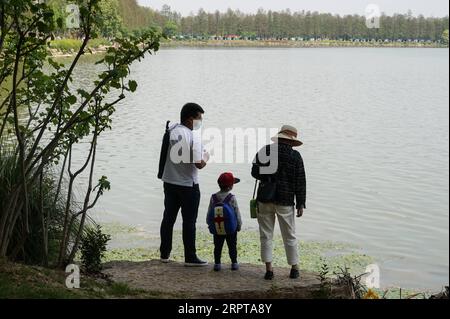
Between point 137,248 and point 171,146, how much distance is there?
4.63 m

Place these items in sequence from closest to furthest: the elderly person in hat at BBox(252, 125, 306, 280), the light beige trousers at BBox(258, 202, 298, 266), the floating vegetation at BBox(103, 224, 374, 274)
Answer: the elderly person in hat at BBox(252, 125, 306, 280), the light beige trousers at BBox(258, 202, 298, 266), the floating vegetation at BBox(103, 224, 374, 274)

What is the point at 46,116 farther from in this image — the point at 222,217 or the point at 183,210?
the point at 222,217

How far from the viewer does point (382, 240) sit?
1411cm

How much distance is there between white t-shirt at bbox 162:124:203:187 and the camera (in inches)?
329

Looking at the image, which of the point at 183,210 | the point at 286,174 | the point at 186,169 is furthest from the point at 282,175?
the point at 183,210

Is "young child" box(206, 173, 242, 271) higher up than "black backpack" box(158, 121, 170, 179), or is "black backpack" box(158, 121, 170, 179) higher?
"black backpack" box(158, 121, 170, 179)

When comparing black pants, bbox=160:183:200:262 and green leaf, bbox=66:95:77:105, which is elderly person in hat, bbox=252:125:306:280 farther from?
green leaf, bbox=66:95:77:105

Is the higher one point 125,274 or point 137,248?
point 125,274

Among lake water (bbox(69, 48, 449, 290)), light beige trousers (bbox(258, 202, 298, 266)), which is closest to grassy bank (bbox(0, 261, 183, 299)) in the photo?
light beige trousers (bbox(258, 202, 298, 266))

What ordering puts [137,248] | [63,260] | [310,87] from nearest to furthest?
[63,260]
[137,248]
[310,87]

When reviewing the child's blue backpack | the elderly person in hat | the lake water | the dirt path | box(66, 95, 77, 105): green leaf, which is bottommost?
the lake water

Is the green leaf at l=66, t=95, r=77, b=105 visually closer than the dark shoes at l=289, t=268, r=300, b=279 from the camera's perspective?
Yes
